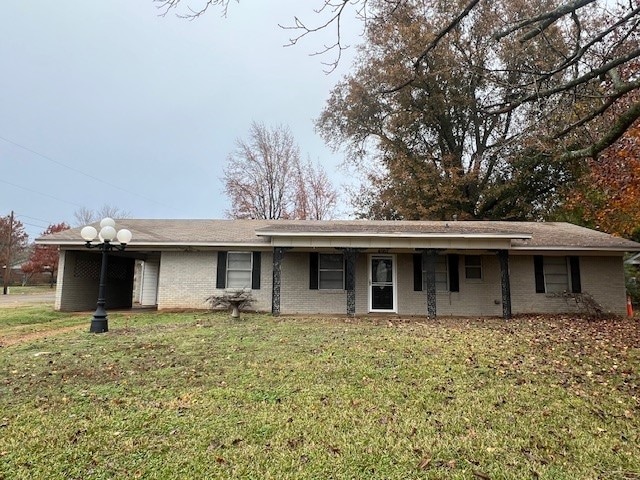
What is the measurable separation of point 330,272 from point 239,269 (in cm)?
310

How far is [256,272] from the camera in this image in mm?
13555

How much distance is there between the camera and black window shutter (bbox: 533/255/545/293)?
529 inches

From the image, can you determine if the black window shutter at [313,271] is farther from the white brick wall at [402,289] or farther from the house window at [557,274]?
the house window at [557,274]

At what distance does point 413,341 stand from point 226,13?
6253mm

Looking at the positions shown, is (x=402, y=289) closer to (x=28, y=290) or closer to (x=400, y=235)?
(x=400, y=235)

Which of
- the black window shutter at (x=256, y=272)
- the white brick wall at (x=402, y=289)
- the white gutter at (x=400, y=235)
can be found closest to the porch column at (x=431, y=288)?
the white gutter at (x=400, y=235)

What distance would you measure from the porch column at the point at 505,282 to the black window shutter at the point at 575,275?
9.07ft

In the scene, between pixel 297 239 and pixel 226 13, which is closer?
pixel 226 13

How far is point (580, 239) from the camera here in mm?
13328

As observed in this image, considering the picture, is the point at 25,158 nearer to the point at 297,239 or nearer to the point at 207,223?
the point at 207,223

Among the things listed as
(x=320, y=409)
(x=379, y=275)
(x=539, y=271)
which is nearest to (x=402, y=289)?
(x=379, y=275)

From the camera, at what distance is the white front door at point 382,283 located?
44.2 feet

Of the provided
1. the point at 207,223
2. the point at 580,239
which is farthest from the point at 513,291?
the point at 207,223

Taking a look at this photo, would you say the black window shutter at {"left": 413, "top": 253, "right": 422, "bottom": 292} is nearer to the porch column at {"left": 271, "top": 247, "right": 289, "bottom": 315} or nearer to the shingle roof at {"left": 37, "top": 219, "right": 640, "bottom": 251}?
the shingle roof at {"left": 37, "top": 219, "right": 640, "bottom": 251}
